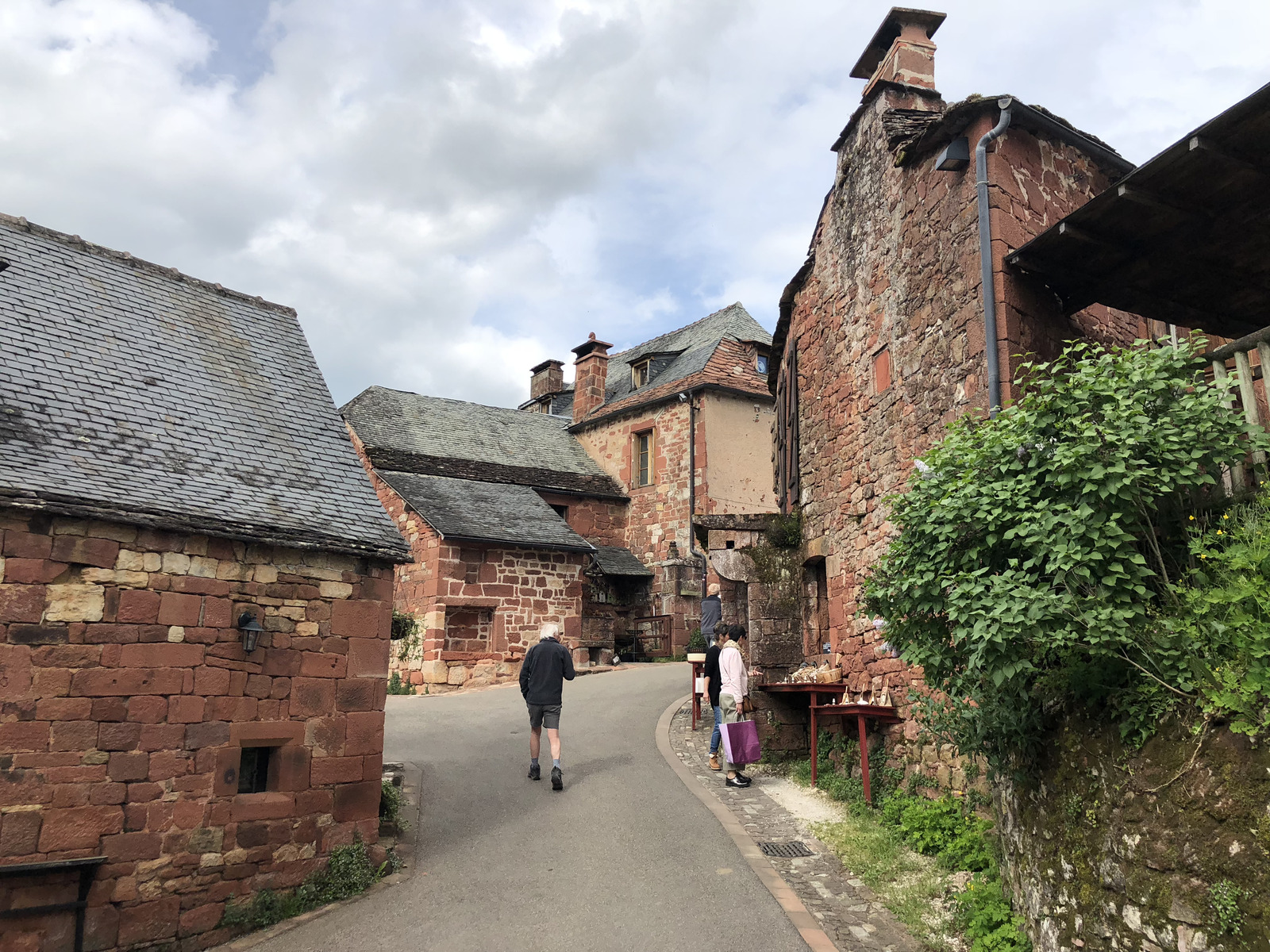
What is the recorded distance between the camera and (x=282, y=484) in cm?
790

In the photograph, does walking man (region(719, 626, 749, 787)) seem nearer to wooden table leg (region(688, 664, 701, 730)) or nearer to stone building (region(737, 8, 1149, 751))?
stone building (region(737, 8, 1149, 751))

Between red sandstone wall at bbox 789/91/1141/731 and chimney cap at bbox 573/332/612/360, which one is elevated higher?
chimney cap at bbox 573/332/612/360

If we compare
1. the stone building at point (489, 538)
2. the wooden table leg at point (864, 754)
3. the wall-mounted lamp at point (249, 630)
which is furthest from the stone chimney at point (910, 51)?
the stone building at point (489, 538)

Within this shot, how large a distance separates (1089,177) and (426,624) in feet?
45.6

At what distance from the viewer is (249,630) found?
689 centimetres

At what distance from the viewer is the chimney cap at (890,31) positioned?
32.0 ft

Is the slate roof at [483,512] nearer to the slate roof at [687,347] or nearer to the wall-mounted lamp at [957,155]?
the slate roof at [687,347]

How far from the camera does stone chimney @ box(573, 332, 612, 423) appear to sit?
2692 cm

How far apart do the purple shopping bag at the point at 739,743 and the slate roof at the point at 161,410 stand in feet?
12.5

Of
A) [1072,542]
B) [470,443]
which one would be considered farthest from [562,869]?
[470,443]

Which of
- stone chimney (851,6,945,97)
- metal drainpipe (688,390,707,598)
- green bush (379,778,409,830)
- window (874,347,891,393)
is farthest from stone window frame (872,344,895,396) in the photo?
metal drainpipe (688,390,707,598)

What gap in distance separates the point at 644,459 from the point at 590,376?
12.6 feet

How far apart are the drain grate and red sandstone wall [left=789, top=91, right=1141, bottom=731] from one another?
1781 millimetres

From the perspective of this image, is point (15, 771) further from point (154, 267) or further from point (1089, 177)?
point (1089, 177)
